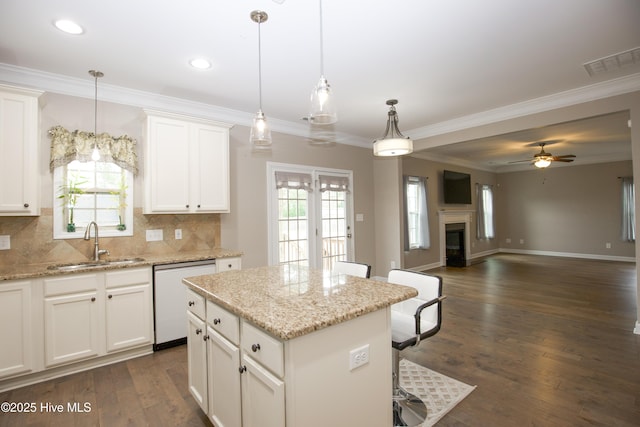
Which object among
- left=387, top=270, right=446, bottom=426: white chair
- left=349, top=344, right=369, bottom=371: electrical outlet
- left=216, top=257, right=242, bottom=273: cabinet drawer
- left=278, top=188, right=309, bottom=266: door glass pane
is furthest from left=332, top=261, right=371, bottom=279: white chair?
left=278, top=188, right=309, bottom=266: door glass pane

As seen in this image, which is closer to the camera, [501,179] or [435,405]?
[435,405]

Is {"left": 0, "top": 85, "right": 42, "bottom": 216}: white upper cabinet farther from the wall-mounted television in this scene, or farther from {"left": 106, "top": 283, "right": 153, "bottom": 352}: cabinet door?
the wall-mounted television

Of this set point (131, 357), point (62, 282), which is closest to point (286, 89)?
point (62, 282)

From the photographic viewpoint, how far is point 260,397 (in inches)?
52.4

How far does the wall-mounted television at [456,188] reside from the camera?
7.34 metres

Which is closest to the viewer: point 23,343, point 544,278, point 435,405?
point 435,405

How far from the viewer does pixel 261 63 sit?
2.76 meters

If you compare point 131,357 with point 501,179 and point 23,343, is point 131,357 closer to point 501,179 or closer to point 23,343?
point 23,343

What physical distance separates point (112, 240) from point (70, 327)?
0.92m

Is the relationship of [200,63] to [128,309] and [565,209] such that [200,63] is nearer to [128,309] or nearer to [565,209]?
[128,309]

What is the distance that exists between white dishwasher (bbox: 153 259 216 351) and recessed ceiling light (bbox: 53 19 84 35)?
2011 mm

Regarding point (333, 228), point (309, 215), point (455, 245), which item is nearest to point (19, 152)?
point (309, 215)

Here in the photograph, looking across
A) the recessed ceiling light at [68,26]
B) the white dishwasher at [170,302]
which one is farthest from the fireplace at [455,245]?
the recessed ceiling light at [68,26]

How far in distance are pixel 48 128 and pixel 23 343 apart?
1932mm
